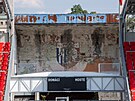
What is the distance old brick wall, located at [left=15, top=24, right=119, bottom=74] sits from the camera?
34.4 m

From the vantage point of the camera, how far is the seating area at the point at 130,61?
2375cm

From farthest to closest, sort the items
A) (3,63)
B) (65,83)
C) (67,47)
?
(67,47) < (3,63) < (65,83)

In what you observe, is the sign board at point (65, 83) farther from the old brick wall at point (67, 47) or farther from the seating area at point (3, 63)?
the old brick wall at point (67, 47)

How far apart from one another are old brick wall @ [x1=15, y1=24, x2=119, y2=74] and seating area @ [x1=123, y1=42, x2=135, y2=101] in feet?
22.5

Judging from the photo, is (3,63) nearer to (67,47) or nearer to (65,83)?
(65,83)

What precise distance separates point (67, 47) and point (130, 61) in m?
9.63

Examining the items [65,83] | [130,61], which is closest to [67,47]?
[130,61]

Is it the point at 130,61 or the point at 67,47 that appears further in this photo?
the point at 67,47

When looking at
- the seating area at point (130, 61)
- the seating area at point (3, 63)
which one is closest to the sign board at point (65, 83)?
the seating area at point (3, 63)

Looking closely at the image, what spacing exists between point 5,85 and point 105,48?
44.3 feet

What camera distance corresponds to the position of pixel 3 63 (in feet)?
85.6

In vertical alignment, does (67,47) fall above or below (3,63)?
above

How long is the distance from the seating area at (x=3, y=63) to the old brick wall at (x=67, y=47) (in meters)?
6.90

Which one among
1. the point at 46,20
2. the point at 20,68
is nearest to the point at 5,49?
the point at 20,68
